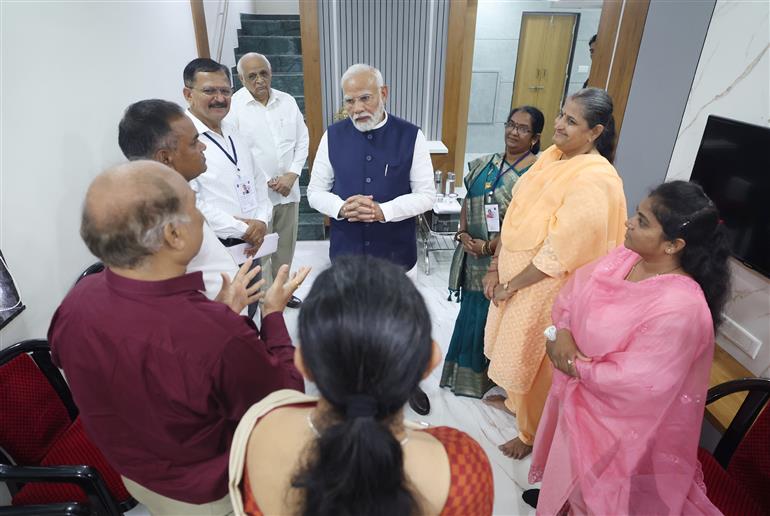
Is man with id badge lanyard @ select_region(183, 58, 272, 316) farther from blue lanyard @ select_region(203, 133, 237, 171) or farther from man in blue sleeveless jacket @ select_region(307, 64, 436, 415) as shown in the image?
man in blue sleeveless jacket @ select_region(307, 64, 436, 415)

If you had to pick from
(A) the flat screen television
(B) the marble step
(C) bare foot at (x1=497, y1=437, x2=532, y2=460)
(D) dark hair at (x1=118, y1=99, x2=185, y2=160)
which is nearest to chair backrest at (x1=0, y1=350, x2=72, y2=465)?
(D) dark hair at (x1=118, y1=99, x2=185, y2=160)

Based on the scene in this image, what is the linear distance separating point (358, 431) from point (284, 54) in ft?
17.1

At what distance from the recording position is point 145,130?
5.08 feet

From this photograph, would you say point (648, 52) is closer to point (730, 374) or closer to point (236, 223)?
point (730, 374)

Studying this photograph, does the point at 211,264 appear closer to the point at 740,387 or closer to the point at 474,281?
the point at 474,281

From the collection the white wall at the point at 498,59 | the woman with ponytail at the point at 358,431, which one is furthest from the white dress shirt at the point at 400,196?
the white wall at the point at 498,59

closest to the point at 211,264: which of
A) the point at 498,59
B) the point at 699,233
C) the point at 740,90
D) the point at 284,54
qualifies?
the point at 699,233

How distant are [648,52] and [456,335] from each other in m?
1.95

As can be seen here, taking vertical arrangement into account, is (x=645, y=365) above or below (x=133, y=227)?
below

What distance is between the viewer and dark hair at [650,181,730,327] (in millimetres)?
1200

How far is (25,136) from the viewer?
162 centimetres

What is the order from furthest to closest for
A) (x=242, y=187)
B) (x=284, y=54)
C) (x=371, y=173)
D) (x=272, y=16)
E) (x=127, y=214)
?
(x=272, y=16), (x=284, y=54), (x=242, y=187), (x=371, y=173), (x=127, y=214)

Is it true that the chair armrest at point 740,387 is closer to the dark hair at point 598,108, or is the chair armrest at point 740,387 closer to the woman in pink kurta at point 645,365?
the woman in pink kurta at point 645,365

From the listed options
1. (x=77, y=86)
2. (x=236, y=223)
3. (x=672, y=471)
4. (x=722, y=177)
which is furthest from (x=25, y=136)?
(x=722, y=177)
